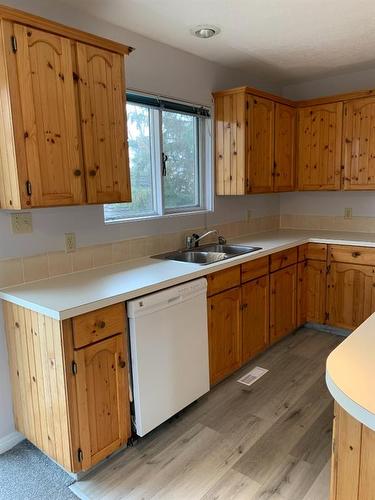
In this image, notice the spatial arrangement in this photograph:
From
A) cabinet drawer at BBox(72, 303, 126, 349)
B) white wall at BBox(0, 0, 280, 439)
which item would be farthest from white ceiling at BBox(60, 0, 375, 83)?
cabinet drawer at BBox(72, 303, 126, 349)

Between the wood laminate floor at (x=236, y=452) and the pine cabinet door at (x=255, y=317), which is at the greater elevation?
the pine cabinet door at (x=255, y=317)

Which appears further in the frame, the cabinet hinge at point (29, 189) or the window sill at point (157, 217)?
the window sill at point (157, 217)

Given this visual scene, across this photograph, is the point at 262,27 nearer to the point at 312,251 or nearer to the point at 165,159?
the point at 165,159

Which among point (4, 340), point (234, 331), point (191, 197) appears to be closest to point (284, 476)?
point (234, 331)

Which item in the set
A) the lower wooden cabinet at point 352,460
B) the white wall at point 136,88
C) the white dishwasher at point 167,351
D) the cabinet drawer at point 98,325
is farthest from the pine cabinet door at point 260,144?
the lower wooden cabinet at point 352,460

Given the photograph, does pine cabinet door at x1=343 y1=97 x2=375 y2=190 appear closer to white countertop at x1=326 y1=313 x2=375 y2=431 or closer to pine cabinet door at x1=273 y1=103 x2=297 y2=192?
pine cabinet door at x1=273 y1=103 x2=297 y2=192

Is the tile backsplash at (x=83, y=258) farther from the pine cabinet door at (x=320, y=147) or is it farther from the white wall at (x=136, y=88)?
the pine cabinet door at (x=320, y=147)

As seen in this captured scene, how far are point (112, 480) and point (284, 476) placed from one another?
847 mm

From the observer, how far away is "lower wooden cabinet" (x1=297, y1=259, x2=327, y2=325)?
3.55 metres

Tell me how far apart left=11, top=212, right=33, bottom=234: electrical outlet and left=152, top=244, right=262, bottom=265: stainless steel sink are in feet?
3.09

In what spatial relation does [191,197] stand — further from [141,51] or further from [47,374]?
[47,374]

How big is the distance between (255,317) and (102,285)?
139 centimetres

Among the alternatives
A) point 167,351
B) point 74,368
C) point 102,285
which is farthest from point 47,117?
point 167,351

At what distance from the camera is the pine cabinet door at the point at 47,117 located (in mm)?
1762
